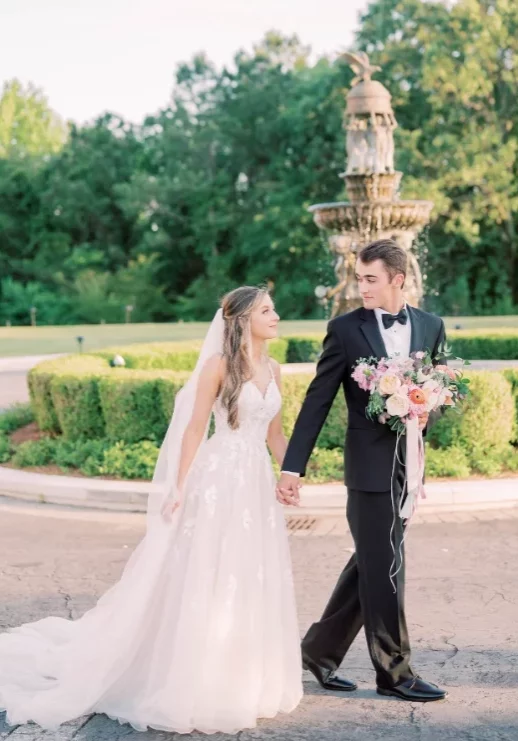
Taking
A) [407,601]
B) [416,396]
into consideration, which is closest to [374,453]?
[416,396]

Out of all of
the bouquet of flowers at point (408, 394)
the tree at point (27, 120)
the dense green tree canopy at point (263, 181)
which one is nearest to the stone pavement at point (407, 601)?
the bouquet of flowers at point (408, 394)

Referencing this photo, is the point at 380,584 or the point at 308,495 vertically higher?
the point at 380,584

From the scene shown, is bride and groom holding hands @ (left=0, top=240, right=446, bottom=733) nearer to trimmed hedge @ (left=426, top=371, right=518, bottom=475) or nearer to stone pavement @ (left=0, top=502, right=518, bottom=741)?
stone pavement @ (left=0, top=502, right=518, bottom=741)

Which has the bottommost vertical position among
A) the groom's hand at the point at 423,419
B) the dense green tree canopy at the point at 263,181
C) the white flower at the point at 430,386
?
the groom's hand at the point at 423,419

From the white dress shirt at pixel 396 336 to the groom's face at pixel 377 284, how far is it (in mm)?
74

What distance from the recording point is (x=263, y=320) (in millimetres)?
4688

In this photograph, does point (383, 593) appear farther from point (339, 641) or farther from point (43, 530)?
point (43, 530)

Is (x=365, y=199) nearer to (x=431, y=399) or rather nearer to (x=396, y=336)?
(x=396, y=336)

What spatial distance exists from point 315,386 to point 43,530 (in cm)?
424

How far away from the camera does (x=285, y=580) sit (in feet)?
15.2

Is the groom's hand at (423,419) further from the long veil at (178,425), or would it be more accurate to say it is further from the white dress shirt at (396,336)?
the long veil at (178,425)

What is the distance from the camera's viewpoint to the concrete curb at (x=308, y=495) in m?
8.73

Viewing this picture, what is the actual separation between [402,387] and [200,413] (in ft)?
3.22

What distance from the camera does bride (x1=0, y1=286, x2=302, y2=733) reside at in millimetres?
4375
